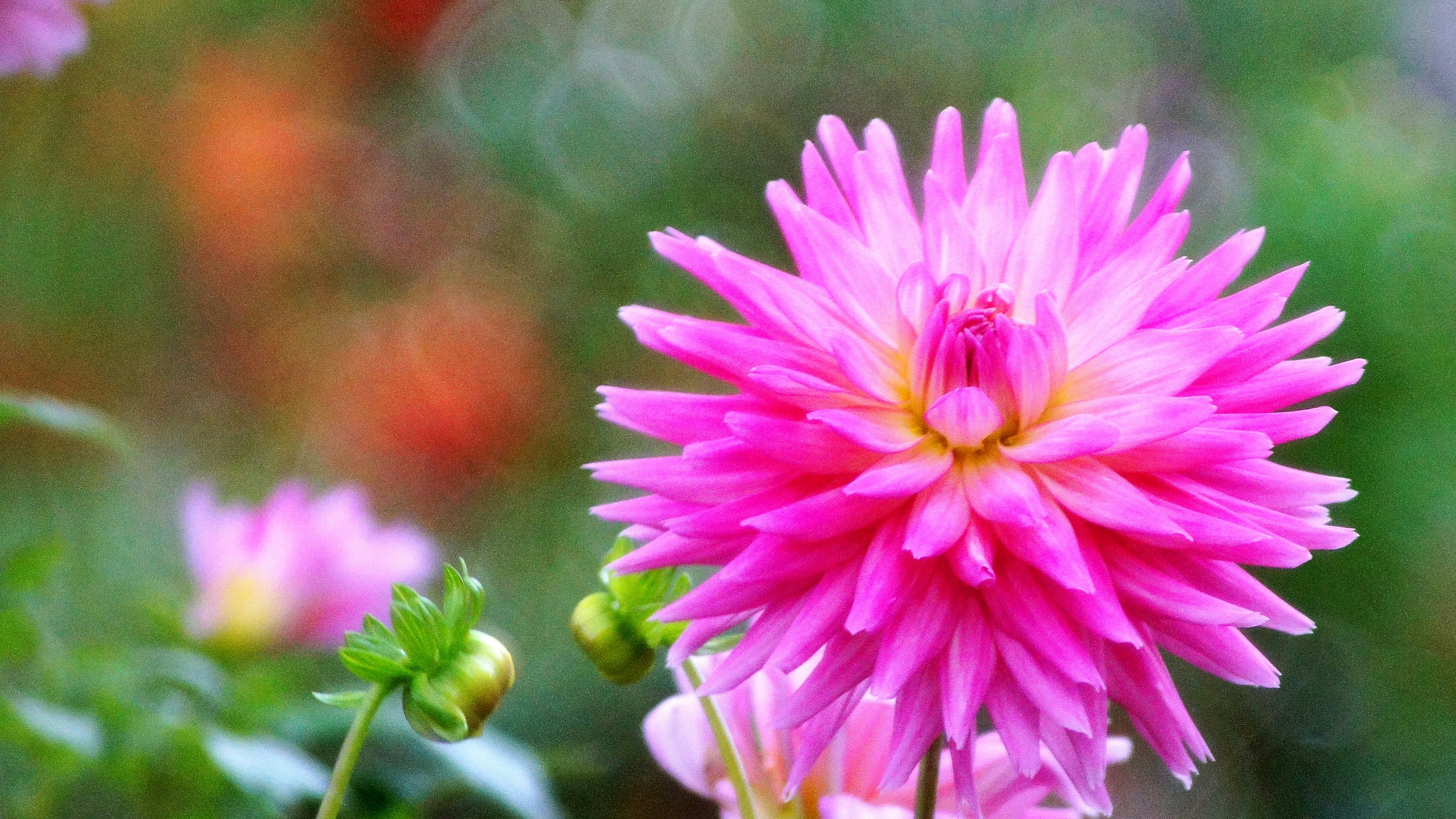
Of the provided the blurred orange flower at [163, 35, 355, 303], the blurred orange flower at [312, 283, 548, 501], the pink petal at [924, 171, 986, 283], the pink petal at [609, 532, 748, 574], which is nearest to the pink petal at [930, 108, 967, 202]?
the pink petal at [924, 171, 986, 283]

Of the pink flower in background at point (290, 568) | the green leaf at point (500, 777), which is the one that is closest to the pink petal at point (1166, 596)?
the green leaf at point (500, 777)

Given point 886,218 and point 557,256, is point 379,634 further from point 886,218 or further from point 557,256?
point 557,256

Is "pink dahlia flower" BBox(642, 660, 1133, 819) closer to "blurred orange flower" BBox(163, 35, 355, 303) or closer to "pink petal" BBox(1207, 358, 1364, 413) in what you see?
"pink petal" BBox(1207, 358, 1364, 413)

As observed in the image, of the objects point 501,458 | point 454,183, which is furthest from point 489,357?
point 454,183

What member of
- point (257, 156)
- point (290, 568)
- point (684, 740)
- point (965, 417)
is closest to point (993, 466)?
point (965, 417)

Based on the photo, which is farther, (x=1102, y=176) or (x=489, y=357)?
(x=489, y=357)

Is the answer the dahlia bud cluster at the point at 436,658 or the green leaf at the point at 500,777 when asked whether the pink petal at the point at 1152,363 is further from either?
the green leaf at the point at 500,777

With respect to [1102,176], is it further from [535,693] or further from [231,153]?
[231,153]

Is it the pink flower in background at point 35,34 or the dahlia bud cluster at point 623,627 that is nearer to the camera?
the dahlia bud cluster at point 623,627
